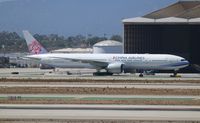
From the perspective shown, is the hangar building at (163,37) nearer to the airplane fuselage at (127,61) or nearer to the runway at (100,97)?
the airplane fuselage at (127,61)

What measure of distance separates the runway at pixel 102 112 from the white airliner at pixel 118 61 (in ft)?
179

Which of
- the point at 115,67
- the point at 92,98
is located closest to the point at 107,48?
the point at 115,67

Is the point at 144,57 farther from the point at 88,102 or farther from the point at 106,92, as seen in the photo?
the point at 88,102

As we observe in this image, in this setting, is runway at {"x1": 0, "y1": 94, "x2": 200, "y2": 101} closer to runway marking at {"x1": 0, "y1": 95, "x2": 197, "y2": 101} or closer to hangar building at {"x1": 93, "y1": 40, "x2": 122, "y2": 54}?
runway marking at {"x1": 0, "y1": 95, "x2": 197, "y2": 101}

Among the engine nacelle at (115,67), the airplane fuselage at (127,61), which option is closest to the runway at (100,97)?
the engine nacelle at (115,67)

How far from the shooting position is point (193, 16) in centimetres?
11356

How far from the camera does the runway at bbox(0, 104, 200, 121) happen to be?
27.3 metres

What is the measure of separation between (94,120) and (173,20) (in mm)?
85835

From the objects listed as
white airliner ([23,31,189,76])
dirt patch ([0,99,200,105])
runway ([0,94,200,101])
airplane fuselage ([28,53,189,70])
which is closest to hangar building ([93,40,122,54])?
white airliner ([23,31,189,76])

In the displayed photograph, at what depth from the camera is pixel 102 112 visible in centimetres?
2952

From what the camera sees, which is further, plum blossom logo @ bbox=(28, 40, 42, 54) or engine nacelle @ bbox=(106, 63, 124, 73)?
plum blossom logo @ bbox=(28, 40, 42, 54)

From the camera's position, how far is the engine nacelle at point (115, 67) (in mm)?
86562

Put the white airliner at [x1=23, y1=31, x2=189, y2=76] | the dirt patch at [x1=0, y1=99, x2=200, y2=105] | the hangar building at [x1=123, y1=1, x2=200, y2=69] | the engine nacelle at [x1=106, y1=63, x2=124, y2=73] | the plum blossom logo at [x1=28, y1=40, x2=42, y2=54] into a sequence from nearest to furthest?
the dirt patch at [x1=0, y1=99, x2=200, y2=105]
the engine nacelle at [x1=106, y1=63, x2=124, y2=73]
the white airliner at [x1=23, y1=31, x2=189, y2=76]
the plum blossom logo at [x1=28, y1=40, x2=42, y2=54]
the hangar building at [x1=123, y1=1, x2=200, y2=69]

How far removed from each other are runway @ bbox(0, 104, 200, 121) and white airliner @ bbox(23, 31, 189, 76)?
54514 mm
